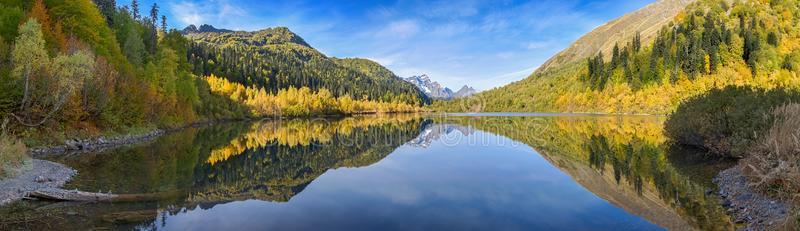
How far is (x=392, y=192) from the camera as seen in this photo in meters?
17.4

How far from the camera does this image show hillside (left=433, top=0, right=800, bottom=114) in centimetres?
9372

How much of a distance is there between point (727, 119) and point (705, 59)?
95571mm

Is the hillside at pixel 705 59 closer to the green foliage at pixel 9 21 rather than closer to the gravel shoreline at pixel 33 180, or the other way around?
the gravel shoreline at pixel 33 180

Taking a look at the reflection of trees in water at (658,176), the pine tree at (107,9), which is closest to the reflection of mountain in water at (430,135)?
the reflection of trees in water at (658,176)

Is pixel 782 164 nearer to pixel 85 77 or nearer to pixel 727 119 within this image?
pixel 727 119

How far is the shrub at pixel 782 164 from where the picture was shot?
36.4ft

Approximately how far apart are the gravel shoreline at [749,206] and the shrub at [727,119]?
3.29m

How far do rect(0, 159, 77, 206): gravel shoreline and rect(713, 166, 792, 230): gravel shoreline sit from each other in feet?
65.2

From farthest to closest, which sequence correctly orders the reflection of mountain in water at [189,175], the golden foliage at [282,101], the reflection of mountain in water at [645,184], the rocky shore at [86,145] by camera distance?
the golden foliage at [282,101] < the rocky shore at [86,145] < the reflection of mountain in water at [189,175] < the reflection of mountain in water at [645,184]

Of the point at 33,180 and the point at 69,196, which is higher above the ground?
the point at 33,180

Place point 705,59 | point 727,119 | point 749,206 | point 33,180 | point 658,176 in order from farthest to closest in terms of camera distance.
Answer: point 705,59, point 727,119, point 658,176, point 33,180, point 749,206

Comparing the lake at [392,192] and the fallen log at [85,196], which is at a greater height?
the fallen log at [85,196]

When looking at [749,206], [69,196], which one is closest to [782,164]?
[749,206]

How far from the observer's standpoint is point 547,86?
197 meters
